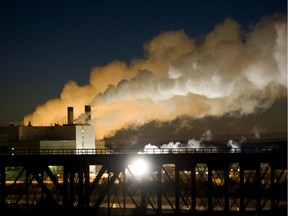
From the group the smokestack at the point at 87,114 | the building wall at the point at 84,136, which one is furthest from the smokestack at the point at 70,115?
the building wall at the point at 84,136

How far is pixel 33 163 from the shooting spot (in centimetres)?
5784

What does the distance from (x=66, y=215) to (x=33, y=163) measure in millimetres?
6166

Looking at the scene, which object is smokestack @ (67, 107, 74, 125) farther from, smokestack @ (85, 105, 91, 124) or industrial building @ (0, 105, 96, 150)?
smokestack @ (85, 105, 91, 124)

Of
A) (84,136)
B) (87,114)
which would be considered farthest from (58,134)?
(87,114)

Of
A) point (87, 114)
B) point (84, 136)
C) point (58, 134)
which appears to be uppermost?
point (87, 114)

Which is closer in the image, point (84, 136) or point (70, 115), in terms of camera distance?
point (84, 136)

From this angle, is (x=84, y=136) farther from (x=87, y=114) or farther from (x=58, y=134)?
(x=58, y=134)

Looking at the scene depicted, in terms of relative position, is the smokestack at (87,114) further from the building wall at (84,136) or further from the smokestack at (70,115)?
the smokestack at (70,115)

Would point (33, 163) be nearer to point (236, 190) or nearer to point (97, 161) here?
point (97, 161)

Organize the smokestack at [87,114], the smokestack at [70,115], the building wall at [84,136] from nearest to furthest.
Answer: the building wall at [84,136]
the smokestack at [87,114]
the smokestack at [70,115]

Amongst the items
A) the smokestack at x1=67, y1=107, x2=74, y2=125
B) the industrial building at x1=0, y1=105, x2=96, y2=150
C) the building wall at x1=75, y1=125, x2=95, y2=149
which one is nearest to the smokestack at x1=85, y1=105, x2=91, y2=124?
the industrial building at x1=0, y1=105, x2=96, y2=150

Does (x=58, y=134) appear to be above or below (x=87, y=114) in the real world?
below

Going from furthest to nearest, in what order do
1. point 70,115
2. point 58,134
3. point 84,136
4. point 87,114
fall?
point 70,115, point 58,134, point 87,114, point 84,136

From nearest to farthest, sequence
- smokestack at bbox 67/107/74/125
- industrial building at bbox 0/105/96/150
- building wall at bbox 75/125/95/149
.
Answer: industrial building at bbox 0/105/96/150 → building wall at bbox 75/125/95/149 → smokestack at bbox 67/107/74/125
